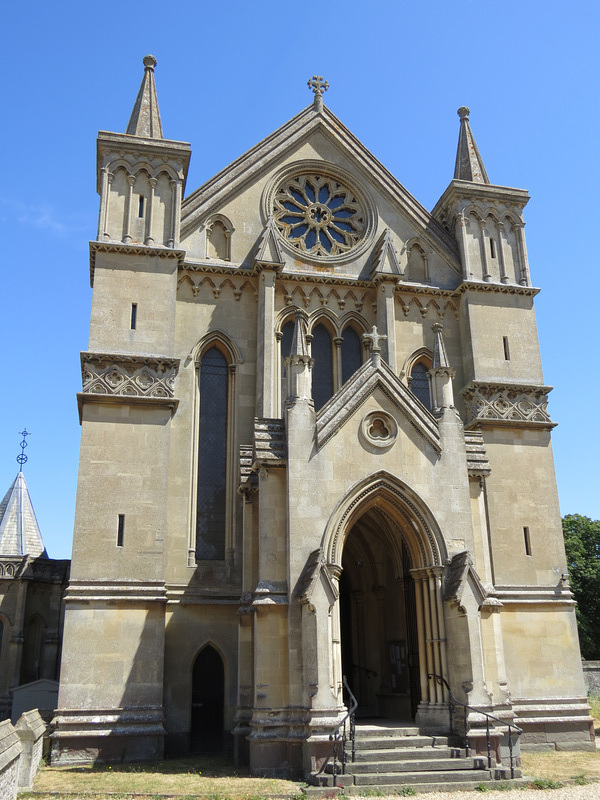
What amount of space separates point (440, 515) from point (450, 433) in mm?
1931

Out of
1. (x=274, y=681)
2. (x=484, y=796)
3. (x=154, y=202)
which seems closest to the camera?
(x=484, y=796)

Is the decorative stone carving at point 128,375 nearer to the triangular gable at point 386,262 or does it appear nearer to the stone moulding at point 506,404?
the triangular gable at point 386,262

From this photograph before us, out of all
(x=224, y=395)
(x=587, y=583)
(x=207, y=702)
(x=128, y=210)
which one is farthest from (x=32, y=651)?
(x=587, y=583)

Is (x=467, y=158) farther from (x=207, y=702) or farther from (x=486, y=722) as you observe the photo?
(x=207, y=702)

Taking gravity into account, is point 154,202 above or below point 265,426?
above

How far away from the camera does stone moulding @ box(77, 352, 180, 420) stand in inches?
781

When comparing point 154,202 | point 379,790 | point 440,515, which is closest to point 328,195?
point 154,202

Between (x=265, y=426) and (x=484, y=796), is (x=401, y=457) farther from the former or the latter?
(x=484, y=796)

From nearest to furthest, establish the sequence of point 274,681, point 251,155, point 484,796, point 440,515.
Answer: point 484,796
point 274,681
point 440,515
point 251,155

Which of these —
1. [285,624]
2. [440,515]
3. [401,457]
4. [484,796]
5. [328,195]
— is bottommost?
[484,796]

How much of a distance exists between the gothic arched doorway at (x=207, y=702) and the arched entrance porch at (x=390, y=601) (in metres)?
3.32

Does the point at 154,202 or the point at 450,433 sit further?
the point at 154,202

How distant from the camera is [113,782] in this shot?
576 inches

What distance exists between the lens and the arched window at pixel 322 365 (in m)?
22.6
